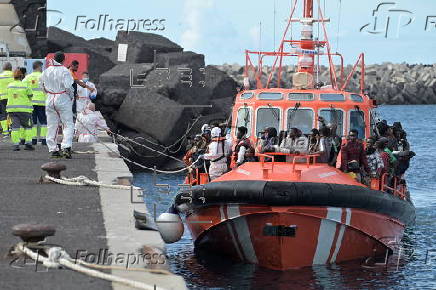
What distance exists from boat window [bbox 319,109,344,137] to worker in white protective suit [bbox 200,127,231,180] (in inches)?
68.6

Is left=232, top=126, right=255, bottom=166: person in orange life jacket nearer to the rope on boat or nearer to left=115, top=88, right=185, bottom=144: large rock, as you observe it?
the rope on boat

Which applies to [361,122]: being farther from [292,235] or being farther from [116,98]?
[116,98]

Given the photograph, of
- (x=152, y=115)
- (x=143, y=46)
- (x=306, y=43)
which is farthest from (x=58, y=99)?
(x=143, y=46)

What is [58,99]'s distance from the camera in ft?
48.6

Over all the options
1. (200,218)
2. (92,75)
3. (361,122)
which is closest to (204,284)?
(200,218)

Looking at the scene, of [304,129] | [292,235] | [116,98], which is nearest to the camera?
[292,235]

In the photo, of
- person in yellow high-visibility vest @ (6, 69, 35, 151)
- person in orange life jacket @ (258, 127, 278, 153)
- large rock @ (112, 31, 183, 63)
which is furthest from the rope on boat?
large rock @ (112, 31, 183, 63)

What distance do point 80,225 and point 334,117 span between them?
830cm

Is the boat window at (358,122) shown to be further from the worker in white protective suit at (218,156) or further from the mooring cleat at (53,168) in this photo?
the mooring cleat at (53,168)

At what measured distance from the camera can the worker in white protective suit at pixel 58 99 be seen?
14.7 meters

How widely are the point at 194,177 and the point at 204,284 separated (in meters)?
2.63

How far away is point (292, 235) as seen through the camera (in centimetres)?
1441

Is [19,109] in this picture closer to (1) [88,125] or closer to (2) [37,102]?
(2) [37,102]

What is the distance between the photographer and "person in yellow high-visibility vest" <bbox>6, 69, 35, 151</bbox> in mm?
16781
